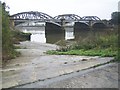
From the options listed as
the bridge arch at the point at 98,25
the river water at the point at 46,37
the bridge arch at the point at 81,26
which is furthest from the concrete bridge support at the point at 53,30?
the bridge arch at the point at 98,25

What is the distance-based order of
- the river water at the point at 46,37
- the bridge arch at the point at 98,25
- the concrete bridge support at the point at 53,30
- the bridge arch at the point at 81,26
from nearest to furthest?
the river water at the point at 46,37
the concrete bridge support at the point at 53,30
the bridge arch at the point at 81,26
the bridge arch at the point at 98,25

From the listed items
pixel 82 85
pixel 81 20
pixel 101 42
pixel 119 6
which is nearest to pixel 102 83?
pixel 82 85

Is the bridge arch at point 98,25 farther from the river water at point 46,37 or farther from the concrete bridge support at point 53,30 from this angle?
the concrete bridge support at point 53,30

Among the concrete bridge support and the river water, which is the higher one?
the concrete bridge support

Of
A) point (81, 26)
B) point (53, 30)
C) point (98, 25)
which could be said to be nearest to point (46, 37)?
point (53, 30)

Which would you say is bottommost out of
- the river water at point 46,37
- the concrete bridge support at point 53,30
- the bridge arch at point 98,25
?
the river water at point 46,37

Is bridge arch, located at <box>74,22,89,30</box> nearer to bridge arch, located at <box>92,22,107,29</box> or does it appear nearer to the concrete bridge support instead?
bridge arch, located at <box>92,22,107,29</box>

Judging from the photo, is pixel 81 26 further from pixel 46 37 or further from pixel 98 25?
pixel 46 37

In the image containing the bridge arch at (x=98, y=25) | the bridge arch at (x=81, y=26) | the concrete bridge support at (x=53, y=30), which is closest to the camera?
the concrete bridge support at (x=53, y=30)

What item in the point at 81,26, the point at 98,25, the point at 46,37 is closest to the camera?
the point at 46,37

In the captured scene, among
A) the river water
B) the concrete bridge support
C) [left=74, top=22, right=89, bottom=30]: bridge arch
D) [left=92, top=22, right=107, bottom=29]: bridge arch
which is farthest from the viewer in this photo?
[left=92, top=22, right=107, bottom=29]: bridge arch

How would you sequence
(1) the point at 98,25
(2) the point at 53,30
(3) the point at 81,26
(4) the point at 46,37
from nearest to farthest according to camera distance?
(4) the point at 46,37, (2) the point at 53,30, (3) the point at 81,26, (1) the point at 98,25

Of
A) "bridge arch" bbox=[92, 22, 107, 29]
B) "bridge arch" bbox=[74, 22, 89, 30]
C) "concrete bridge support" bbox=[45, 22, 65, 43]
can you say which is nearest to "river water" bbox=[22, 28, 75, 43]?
"concrete bridge support" bbox=[45, 22, 65, 43]

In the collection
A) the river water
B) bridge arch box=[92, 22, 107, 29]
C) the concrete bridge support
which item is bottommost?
the river water
